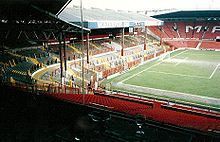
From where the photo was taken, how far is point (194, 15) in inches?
2640

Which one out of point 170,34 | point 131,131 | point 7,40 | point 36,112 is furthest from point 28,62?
point 170,34

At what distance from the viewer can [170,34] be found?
6675cm

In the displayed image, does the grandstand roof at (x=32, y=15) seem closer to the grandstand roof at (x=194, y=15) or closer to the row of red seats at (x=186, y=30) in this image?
the row of red seats at (x=186, y=30)

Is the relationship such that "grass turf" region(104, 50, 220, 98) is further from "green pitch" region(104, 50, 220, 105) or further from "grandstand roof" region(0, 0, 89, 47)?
"grandstand roof" region(0, 0, 89, 47)

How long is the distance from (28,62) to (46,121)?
16611mm

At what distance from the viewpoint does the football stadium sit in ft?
39.3

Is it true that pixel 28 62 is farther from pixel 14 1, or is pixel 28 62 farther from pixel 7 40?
pixel 14 1

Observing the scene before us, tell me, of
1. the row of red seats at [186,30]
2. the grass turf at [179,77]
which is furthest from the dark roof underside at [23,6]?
the row of red seats at [186,30]

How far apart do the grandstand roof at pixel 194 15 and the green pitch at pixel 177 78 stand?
29.7 metres

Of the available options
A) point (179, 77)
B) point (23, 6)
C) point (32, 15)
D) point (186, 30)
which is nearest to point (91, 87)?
point (32, 15)

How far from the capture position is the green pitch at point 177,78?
2478cm

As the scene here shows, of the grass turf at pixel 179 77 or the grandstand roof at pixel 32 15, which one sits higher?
the grandstand roof at pixel 32 15

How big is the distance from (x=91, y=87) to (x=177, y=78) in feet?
36.6

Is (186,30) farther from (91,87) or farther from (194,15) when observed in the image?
(91,87)
